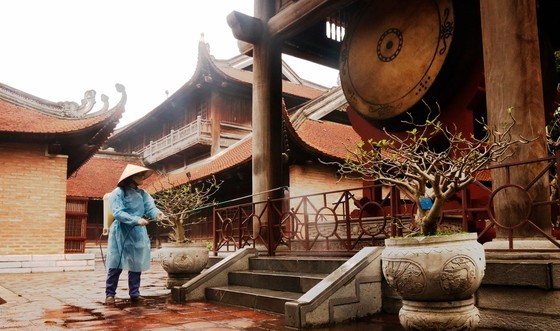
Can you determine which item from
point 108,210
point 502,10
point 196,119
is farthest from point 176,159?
point 502,10

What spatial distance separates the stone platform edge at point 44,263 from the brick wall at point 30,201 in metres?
0.22

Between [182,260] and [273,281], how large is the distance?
200 cm

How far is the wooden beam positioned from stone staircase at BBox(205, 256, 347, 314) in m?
3.22

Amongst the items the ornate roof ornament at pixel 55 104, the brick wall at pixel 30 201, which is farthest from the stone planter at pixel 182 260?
the ornate roof ornament at pixel 55 104

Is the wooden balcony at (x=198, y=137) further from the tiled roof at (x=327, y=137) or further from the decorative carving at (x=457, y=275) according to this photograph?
the decorative carving at (x=457, y=275)

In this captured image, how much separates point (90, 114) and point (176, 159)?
8078mm

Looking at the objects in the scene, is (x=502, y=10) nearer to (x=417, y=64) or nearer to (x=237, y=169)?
(x=417, y=64)

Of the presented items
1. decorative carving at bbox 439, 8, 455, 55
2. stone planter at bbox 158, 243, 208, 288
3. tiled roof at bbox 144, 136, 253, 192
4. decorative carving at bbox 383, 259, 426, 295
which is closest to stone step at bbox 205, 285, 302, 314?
stone planter at bbox 158, 243, 208, 288

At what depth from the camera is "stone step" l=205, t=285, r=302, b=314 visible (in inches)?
194

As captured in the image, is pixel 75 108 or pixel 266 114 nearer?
pixel 266 114

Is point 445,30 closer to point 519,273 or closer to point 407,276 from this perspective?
point 519,273

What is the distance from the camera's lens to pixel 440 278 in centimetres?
306

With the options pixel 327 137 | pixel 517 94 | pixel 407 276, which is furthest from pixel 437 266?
pixel 327 137

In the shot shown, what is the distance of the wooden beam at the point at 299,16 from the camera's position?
650cm
